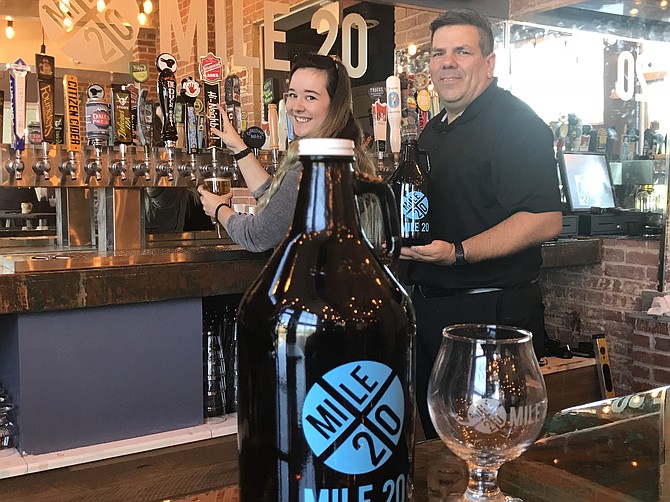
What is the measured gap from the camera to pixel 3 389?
2434 mm

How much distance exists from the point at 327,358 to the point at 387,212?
16 centimetres

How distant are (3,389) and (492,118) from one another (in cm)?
181

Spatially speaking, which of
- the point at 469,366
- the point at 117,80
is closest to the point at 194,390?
the point at 117,80

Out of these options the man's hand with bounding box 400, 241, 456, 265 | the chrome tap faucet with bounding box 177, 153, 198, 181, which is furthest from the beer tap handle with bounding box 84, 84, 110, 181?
the man's hand with bounding box 400, 241, 456, 265

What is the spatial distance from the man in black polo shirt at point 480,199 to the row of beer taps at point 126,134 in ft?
3.57

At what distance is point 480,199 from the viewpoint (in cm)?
195

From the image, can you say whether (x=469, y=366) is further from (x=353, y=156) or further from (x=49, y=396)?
(x=49, y=396)

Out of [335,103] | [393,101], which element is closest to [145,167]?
[335,103]

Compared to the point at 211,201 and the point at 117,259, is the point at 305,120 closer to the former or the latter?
the point at 211,201

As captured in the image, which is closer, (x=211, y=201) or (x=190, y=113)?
(x=211, y=201)

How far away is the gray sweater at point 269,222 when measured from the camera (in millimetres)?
2066

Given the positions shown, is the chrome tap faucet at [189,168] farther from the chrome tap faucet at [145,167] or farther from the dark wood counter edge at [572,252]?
the dark wood counter edge at [572,252]

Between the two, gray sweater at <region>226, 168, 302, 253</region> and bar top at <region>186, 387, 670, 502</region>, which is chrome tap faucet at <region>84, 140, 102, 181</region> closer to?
gray sweater at <region>226, 168, 302, 253</region>

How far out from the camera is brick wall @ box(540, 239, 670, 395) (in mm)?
3574
